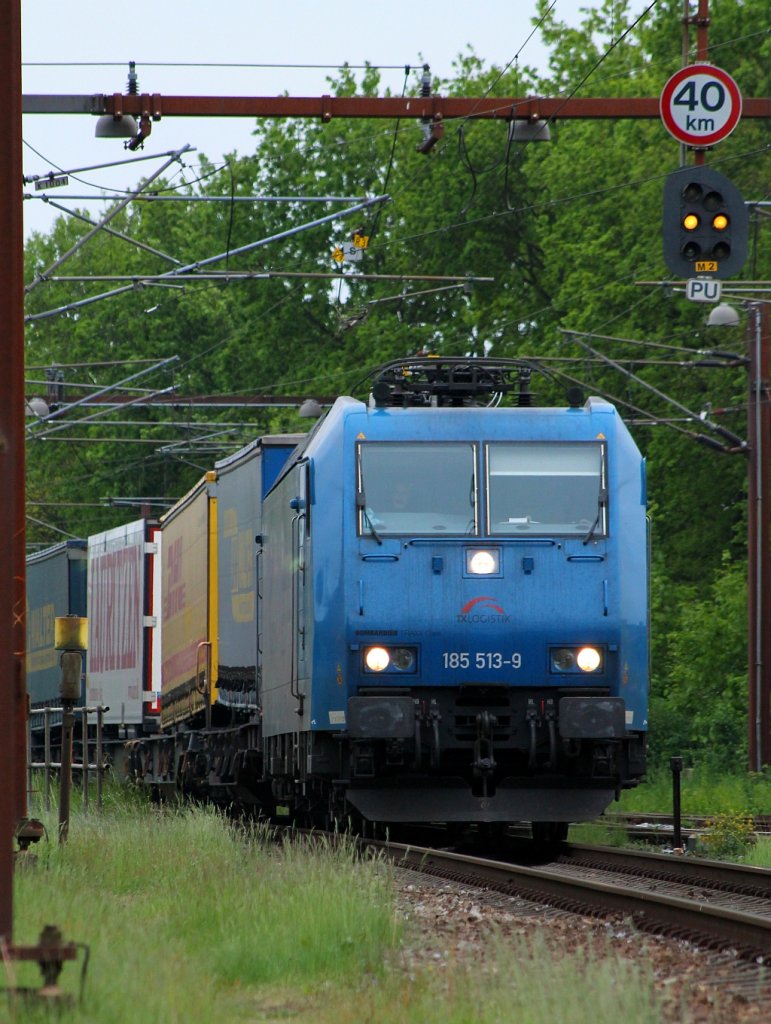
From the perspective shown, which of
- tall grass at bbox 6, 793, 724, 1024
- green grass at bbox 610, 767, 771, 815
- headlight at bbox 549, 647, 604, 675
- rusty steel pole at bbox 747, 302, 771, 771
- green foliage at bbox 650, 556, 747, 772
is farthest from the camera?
green foliage at bbox 650, 556, 747, 772

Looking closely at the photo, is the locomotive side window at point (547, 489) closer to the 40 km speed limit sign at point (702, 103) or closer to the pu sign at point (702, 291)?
the 40 km speed limit sign at point (702, 103)

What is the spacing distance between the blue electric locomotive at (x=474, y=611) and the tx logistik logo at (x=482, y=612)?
1cm

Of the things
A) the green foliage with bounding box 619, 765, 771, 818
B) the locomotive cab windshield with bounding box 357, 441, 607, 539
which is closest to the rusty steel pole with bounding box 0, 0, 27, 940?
the locomotive cab windshield with bounding box 357, 441, 607, 539

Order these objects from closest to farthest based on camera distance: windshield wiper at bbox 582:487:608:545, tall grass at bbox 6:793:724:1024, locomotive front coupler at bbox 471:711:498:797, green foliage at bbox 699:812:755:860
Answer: tall grass at bbox 6:793:724:1024 < locomotive front coupler at bbox 471:711:498:797 < windshield wiper at bbox 582:487:608:545 < green foliage at bbox 699:812:755:860

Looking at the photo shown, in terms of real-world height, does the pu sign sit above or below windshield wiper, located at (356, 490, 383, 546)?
above

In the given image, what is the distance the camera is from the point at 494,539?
15844 millimetres

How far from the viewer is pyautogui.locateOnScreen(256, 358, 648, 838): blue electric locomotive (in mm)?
15602

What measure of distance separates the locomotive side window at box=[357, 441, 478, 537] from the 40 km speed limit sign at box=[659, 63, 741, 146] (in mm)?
3610

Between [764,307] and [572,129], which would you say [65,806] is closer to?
[764,307]

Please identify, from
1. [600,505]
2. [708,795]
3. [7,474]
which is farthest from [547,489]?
[708,795]

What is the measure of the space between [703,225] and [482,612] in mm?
4096

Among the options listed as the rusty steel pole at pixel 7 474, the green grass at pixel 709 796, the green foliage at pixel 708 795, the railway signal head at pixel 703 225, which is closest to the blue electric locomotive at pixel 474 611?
the railway signal head at pixel 703 225

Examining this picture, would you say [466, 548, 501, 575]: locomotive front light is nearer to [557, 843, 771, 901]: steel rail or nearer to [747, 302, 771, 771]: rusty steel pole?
[557, 843, 771, 901]: steel rail

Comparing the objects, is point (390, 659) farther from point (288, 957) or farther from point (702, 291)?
point (702, 291)
